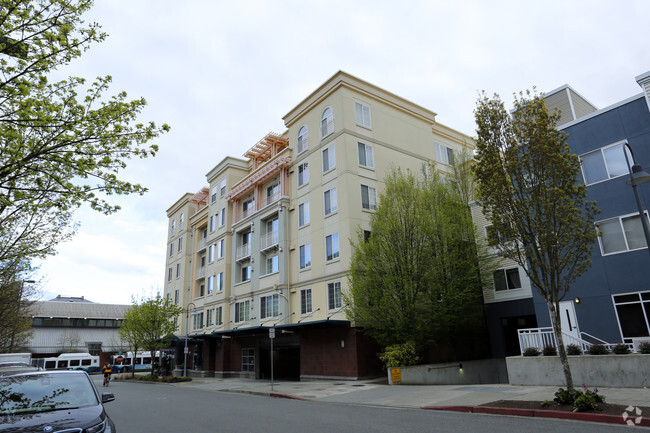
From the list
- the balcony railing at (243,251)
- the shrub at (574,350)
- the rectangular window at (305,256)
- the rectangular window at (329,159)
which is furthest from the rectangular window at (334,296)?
the shrub at (574,350)

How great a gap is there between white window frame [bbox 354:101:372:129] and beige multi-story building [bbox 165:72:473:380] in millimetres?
86

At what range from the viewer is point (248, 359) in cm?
3616

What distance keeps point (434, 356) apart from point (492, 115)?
18.2 metres

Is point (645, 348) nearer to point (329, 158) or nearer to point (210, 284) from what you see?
point (329, 158)

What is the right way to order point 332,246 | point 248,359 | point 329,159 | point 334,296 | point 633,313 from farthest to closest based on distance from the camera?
point 248,359 → point 329,159 → point 332,246 → point 334,296 → point 633,313

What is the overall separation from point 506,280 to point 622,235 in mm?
9981

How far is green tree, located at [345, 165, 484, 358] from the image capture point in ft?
71.2

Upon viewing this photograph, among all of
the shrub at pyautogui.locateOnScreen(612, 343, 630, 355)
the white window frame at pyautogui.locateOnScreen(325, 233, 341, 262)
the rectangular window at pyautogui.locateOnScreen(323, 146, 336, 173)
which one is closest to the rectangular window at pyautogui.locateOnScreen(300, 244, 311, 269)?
the white window frame at pyautogui.locateOnScreen(325, 233, 341, 262)

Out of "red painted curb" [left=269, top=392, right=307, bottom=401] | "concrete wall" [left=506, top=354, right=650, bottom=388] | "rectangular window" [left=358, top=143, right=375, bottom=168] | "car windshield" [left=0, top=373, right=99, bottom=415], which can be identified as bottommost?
"red painted curb" [left=269, top=392, right=307, bottom=401]

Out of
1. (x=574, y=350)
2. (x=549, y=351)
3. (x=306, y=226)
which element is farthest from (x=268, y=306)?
(x=574, y=350)

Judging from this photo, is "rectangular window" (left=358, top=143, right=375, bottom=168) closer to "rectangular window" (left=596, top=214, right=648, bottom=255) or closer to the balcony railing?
the balcony railing

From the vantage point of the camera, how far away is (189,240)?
51.8 metres

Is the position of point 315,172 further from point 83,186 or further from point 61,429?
point 61,429

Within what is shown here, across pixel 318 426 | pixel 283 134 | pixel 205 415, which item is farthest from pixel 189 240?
pixel 318 426
